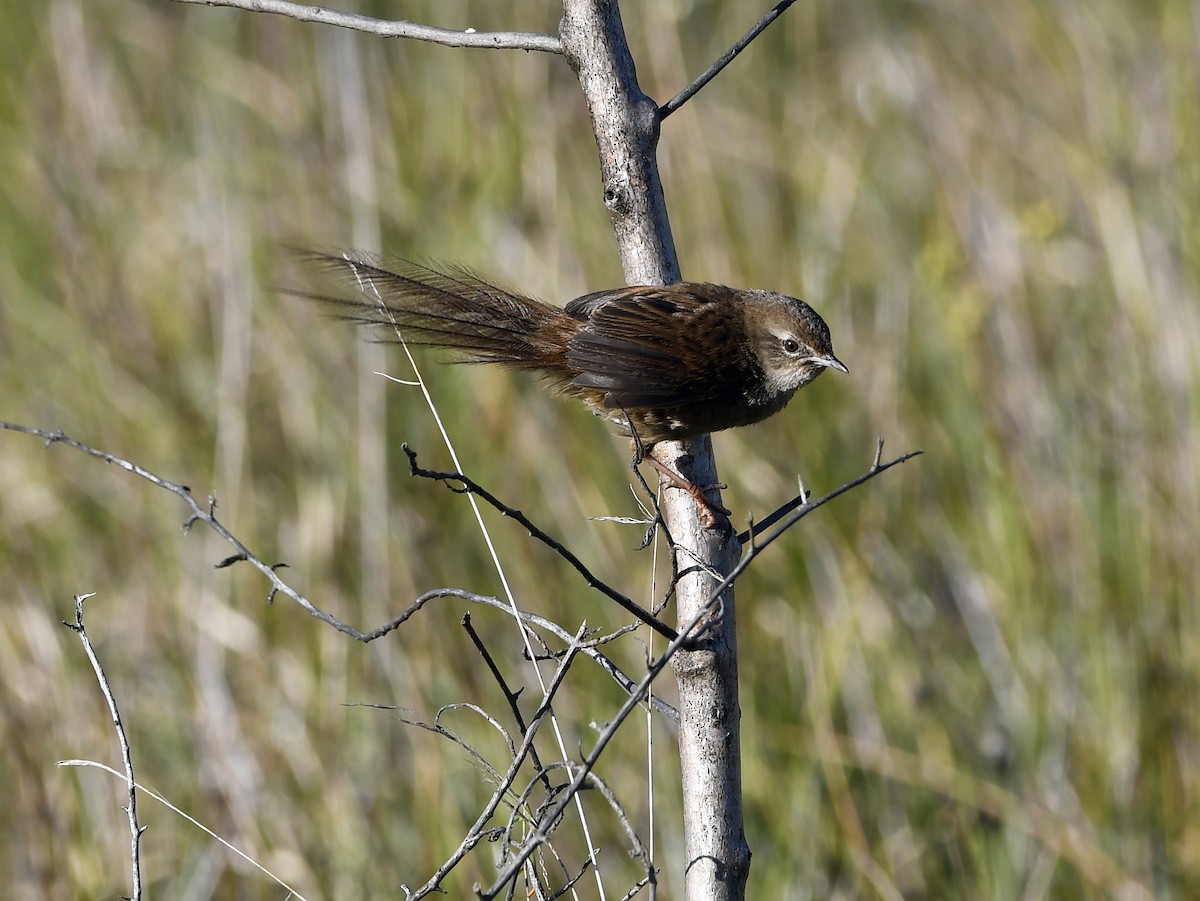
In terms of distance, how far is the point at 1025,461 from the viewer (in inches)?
156

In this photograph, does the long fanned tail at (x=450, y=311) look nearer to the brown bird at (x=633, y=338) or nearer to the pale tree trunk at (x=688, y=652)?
the brown bird at (x=633, y=338)

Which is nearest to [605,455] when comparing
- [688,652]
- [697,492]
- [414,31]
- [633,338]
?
[633,338]

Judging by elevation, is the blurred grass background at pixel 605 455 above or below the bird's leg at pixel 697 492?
above

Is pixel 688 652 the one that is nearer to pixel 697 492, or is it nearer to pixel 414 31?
pixel 697 492

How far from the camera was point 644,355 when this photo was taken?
2830 mm

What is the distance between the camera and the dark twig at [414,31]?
1918mm

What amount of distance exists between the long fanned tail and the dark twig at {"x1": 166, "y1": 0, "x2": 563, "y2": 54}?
52 cm

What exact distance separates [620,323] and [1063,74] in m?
2.82

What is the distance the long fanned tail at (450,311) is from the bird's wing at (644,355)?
0.08 metres

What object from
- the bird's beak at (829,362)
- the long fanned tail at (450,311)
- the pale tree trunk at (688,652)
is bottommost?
the pale tree trunk at (688,652)

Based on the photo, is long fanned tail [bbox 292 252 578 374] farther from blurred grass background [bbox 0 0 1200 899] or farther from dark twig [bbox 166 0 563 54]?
blurred grass background [bbox 0 0 1200 899]

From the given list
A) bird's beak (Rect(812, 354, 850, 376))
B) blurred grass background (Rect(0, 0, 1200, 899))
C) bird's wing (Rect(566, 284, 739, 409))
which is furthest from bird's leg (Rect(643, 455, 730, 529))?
Result: blurred grass background (Rect(0, 0, 1200, 899))

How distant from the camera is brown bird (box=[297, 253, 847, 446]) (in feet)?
8.54

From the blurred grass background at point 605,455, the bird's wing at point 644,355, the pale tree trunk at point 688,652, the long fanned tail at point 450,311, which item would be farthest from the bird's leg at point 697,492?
the blurred grass background at point 605,455
